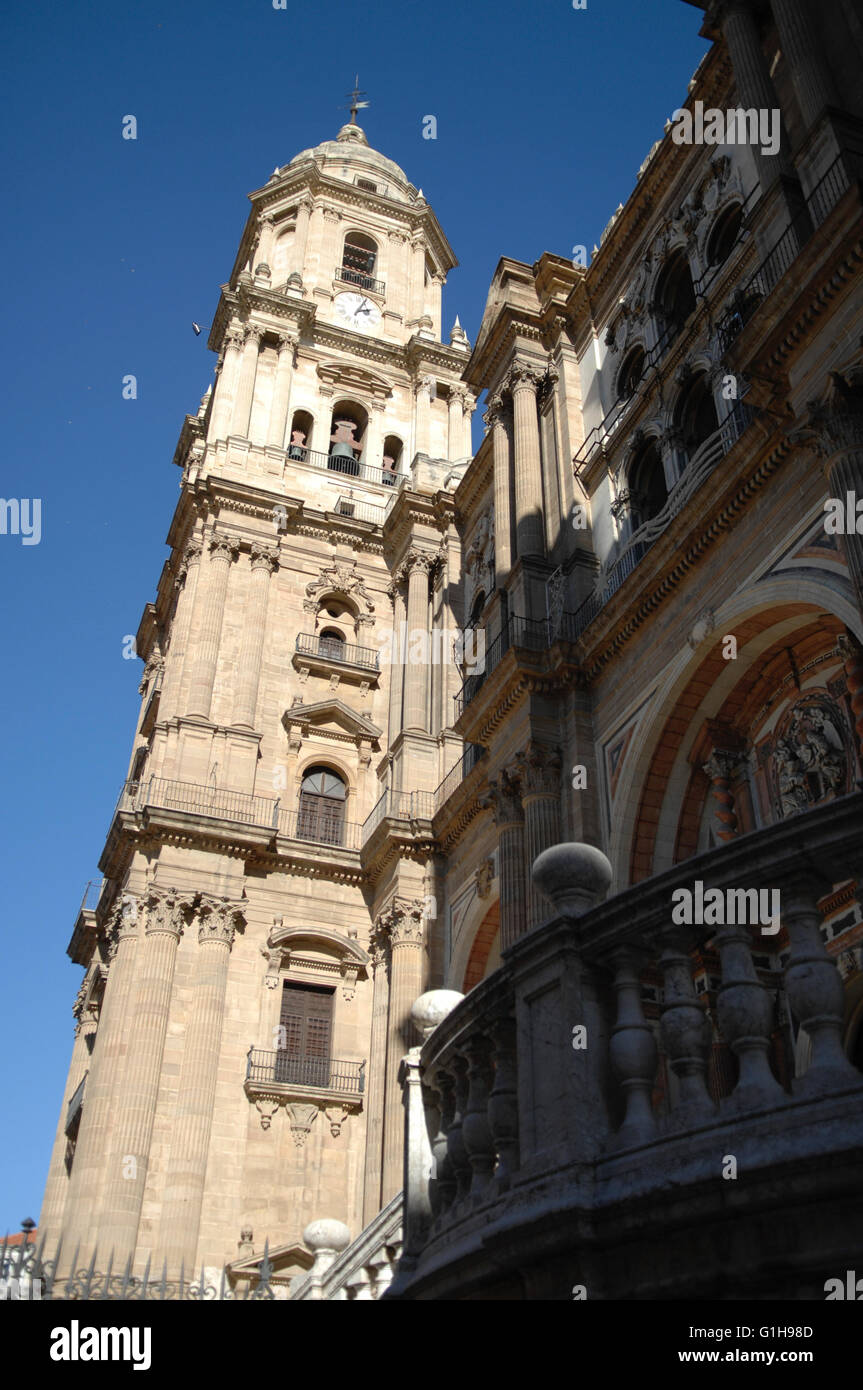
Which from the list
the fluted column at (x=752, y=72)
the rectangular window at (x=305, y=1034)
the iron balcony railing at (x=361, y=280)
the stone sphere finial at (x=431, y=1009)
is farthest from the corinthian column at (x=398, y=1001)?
the iron balcony railing at (x=361, y=280)

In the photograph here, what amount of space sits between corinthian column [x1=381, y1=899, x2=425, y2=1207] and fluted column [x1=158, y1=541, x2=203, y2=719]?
7.65m

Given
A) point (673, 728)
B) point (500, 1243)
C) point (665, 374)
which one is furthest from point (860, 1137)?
point (665, 374)

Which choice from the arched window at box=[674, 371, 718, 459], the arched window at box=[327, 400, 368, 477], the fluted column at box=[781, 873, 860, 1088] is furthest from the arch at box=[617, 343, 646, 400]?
the fluted column at box=[781, 873, 860, 1088]

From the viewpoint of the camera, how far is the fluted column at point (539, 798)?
17641 millimetres

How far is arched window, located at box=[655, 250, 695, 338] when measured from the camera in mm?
20031

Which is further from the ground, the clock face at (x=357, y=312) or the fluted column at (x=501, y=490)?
the clock face at (x=357, y=312)

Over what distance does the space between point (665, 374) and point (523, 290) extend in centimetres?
721

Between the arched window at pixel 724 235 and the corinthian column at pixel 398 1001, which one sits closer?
the arched window at pixel 724 235

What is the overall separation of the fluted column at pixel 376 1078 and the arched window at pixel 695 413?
41.4 feet

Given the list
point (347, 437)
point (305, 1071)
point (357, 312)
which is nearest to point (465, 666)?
point (305, 1071)

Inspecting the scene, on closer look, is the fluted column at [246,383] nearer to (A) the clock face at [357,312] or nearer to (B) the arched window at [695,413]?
(A) the clock face at [357,312]

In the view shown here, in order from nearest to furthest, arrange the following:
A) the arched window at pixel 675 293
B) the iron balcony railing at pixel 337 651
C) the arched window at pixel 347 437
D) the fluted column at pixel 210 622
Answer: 1. the arched window at pixel 675 293
2. the fluted column at pixel 210 622
3. the iron balcony railing at pixel 337 651
4. the arched window at pixel 347 437

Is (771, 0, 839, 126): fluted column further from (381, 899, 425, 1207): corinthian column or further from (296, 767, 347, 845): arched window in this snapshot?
(296, 767, 347, 845): arched window

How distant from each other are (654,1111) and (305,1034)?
65.6 ft
